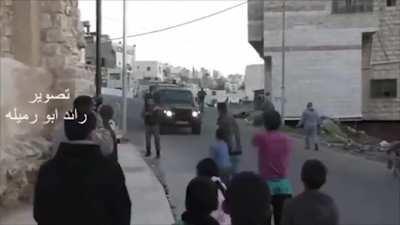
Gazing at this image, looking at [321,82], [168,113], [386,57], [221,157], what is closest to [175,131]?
[168,113]

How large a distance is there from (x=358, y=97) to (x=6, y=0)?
3476 centimetres

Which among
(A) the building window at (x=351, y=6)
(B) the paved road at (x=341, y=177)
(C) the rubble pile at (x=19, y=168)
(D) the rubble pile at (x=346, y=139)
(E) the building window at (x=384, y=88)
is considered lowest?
(D) the rubble pile at (x=346, y=139)

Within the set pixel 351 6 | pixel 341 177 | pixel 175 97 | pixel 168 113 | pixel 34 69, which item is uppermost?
pixel 351 6

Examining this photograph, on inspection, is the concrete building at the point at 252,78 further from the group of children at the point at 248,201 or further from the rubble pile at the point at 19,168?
the group of children at the point at 248,201

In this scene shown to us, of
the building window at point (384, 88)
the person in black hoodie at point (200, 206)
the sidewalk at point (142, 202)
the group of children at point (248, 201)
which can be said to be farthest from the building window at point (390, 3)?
the person in black hoodie at point (200, 206)

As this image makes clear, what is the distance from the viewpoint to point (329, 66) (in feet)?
146

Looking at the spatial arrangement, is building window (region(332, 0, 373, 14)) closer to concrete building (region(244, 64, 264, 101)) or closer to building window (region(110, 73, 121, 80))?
building window (region(110, 73, 121, 80))

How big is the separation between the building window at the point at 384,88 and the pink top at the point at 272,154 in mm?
38240

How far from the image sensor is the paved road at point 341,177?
1120 cm

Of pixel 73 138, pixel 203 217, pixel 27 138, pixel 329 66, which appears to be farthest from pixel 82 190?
pixel 329 66

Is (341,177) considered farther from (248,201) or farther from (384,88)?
(384,88)

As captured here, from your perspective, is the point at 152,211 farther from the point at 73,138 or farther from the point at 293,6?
the point at 293,6

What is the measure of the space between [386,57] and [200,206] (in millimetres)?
42034

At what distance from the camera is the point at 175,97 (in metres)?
29.1
